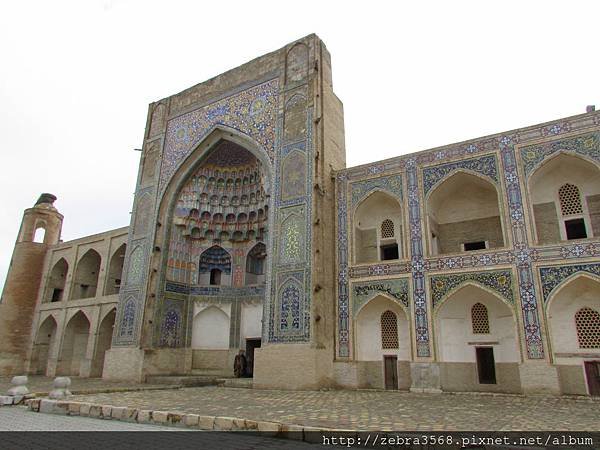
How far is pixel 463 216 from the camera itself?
39.3 feet

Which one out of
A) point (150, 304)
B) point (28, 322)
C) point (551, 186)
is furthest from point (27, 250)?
point (551, 186)

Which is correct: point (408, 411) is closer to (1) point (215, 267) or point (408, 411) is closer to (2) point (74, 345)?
(1) point (215, 267)

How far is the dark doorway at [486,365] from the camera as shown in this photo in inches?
403

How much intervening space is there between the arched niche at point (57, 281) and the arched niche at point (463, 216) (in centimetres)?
1763

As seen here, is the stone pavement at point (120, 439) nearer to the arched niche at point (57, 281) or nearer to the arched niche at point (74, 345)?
the arched niche at point (74, 345)

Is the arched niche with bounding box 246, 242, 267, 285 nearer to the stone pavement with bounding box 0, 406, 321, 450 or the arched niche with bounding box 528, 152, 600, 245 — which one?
the arched niche with bounding box 528, 152, 600, 245

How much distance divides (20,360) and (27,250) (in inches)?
200

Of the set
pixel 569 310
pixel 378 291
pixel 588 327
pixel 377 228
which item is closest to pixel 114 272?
pixel 377 228

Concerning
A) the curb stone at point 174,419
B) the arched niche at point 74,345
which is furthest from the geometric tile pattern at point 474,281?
the arched niche at point 74,345

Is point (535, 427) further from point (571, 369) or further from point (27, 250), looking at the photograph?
point (27, 250)

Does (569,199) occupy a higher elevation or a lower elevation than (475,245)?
higher

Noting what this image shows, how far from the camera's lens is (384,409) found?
6898 millimetres

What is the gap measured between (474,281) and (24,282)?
66.2ft

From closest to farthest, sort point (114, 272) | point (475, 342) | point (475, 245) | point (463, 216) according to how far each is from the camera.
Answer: point (475, 342) < point (475, 245) < point (463, 216) < point (114, 272)
